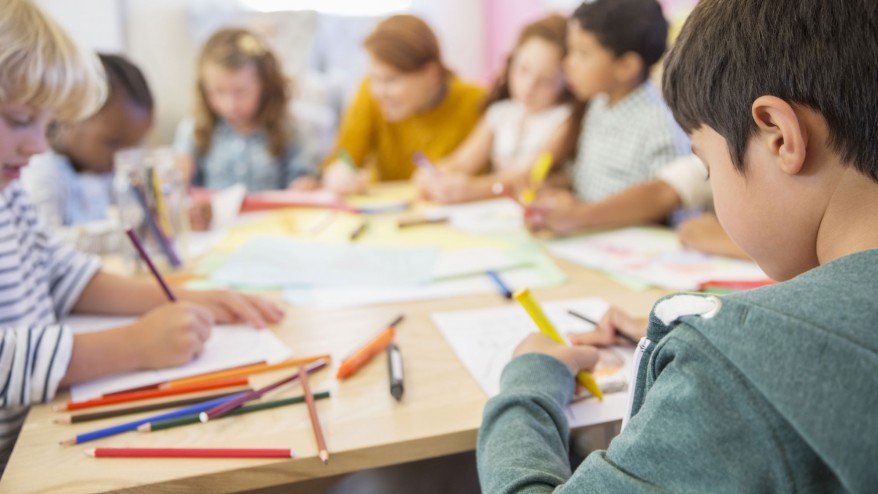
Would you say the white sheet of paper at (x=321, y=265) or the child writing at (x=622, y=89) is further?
the child writing at (x=622, y=89)

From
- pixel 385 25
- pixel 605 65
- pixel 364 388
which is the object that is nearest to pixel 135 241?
pixel 364 388

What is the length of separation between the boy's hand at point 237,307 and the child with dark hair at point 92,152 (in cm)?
77

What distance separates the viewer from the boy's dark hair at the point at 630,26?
54.9 inches

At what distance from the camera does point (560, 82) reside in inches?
69.6

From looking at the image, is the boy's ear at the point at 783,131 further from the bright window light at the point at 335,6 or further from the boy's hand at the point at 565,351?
the bright window light at the point at 335,6

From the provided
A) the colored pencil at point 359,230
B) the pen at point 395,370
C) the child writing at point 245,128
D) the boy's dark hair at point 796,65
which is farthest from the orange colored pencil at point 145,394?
the child writing at point 245,128

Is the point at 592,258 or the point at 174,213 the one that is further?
the point at 174,213

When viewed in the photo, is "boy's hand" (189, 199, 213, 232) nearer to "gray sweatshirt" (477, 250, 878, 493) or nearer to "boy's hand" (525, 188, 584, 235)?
"boy's hand" (525, 188, 584, 235)

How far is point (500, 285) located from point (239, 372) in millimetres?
383

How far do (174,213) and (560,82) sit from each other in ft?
3.24

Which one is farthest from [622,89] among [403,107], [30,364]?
[30,364]

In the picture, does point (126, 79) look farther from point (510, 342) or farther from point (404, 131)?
point (510, 342)

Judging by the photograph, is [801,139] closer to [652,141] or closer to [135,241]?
[135,241]

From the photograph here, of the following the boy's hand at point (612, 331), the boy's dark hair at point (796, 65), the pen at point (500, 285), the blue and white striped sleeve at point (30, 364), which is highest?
the boy's dark hair at point (796, 65)
